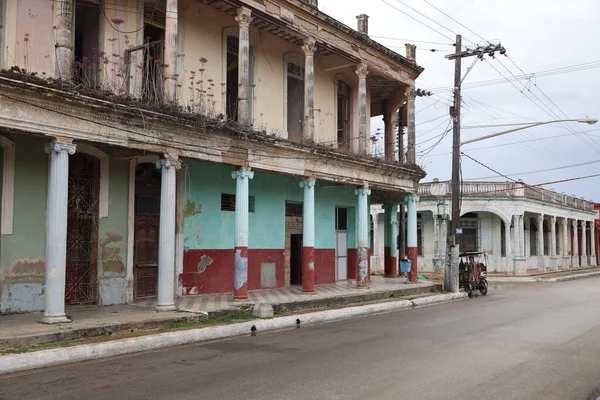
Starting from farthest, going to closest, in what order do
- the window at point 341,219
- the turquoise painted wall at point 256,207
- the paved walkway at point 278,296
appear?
the window at point 341,219, the turquoise painted wall at point 256,207, the paved walkway at point 278,296

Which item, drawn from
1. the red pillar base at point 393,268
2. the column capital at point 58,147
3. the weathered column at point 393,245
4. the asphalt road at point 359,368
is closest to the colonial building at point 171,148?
the column capital at point 58,147

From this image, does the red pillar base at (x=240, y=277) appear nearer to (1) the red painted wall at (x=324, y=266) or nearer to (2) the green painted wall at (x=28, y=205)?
(2) the green painted wall at (x=28, y=205)

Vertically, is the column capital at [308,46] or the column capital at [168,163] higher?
the column capital at [308,46]

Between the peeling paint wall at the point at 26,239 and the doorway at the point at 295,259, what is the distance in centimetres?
926

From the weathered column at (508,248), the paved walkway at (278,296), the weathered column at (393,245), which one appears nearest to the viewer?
the paved walkway at (278,296)

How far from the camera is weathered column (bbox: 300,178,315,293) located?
16.8 meters

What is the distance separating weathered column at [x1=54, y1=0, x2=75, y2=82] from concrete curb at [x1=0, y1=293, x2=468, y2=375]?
525 cm

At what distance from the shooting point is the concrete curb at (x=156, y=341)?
830cm

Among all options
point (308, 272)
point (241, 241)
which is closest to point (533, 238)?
point (308, 272)

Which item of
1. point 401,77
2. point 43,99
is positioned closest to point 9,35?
point 43,99

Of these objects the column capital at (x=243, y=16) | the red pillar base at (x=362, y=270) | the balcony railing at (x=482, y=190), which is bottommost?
the red pillar base at (x=362, y=270)

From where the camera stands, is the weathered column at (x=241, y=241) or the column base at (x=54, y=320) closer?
the column base at (x=54, y=320)

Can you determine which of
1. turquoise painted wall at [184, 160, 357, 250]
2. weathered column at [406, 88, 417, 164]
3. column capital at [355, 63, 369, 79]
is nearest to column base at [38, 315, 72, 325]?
turquoise painted wall at [184, 160, 357, 250]

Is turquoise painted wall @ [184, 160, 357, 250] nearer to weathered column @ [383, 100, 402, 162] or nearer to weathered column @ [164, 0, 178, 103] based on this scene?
weathered column @ [383, 100, 402, 162]
